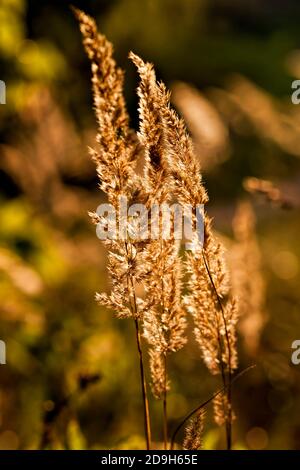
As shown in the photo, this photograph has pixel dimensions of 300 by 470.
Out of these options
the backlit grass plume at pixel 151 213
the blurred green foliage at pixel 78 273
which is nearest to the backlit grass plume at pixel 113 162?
the backlit grass plume at pixel 151 213

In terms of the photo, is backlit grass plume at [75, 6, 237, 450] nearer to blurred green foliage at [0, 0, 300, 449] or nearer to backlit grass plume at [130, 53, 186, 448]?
backlit grass plume at [130, 53, 186, 448]

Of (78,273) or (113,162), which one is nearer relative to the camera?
(113,162)

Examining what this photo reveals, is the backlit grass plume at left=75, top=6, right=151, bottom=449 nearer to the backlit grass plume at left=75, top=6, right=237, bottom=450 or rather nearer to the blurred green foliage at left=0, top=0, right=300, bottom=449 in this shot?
the backlit grass plume at left=75, top=6, right=237, bottom=450

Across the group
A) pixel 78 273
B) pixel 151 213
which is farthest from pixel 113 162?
pixel 78 273

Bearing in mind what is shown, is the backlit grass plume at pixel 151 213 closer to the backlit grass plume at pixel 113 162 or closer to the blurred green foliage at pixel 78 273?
the backlit grass plume at pixel 113 162

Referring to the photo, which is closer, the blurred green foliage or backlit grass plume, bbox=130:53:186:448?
backlit grass plume, bbox=130:53:186:448

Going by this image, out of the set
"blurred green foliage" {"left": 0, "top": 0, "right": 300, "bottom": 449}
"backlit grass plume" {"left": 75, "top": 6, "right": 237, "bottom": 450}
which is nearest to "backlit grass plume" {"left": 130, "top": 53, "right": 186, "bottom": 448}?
"backlit grass plume" {"left": 75, "top": 6, "right": 237, "bottom": 450}

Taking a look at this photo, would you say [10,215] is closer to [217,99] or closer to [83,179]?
[83,179]

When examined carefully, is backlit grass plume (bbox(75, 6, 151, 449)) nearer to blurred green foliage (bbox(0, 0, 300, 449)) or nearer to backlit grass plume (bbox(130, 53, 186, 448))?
backlit grass plume (bbox(130, 53, 186, 448))

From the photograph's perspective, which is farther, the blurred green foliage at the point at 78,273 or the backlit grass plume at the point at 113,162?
the blurred green foliage at the point at 78,273

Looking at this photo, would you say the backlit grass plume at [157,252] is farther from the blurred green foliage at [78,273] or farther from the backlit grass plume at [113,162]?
the blurred green foliage at [78,273]

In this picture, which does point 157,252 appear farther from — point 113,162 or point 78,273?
point 78,273

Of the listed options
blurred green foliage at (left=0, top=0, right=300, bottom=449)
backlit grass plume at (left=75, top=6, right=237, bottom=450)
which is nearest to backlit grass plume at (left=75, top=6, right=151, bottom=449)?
backlit grass plume at (left=75, top=6, right=237, bottom=450)
